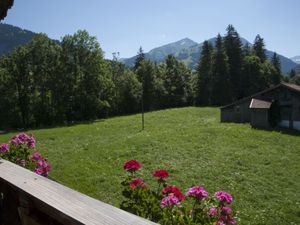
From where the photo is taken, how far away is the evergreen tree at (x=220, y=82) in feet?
194

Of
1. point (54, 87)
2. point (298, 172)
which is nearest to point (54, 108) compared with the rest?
point (54, 87)

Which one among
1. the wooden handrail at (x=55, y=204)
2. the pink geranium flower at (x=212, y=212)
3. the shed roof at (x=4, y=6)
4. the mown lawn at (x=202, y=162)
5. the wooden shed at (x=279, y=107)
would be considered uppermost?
the shed roof at (x=4, y=6)

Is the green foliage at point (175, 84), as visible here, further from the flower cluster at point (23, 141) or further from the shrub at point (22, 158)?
the shrub at point (22, 158)

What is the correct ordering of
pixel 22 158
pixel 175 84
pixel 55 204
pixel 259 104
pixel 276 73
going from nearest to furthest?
1. pixel 55 204
2. pixel 22 158
3. pixel 259 104
4. pixel 175 84
5. pixel 276 73

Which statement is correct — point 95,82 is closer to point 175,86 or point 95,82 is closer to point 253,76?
point 175,86

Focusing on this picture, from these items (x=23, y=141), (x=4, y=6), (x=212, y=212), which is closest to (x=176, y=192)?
(x=212, y=212)

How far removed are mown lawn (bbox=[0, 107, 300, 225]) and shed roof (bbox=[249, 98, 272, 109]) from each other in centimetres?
550

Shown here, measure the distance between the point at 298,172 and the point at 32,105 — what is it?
3555 cm

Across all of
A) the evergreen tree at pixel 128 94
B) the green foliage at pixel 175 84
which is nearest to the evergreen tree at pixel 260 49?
the green foliage at pixel 175 84

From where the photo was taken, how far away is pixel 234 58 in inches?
2461

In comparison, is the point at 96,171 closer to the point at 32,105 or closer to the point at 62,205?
the point at 62,205

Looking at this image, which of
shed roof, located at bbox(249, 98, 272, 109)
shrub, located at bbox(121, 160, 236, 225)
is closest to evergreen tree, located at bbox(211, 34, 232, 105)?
shed roof, located at bbox(249, 98, 272, 109)

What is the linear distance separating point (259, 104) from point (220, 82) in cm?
2392

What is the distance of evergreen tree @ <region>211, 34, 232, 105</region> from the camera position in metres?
59.1
